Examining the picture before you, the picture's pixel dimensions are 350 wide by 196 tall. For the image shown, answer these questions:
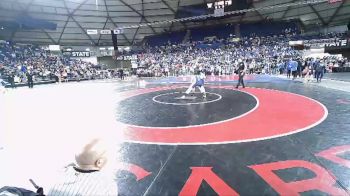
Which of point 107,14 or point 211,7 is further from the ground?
point 107,14

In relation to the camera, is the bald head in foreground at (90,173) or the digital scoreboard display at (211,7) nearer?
the bald head in foreground at (90,173)

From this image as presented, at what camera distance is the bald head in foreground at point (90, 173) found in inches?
66.7

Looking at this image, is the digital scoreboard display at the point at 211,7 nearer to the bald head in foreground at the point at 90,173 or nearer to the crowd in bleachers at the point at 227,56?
the crowd in bleachers at the point at 227,56

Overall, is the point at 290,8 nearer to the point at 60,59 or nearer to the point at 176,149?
the point at 60,59

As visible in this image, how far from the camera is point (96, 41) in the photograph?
48000 millimetres

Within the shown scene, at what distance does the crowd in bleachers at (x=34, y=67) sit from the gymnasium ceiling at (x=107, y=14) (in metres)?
3.84

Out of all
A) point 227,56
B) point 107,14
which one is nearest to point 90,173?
point 227,56

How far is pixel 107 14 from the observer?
134ft

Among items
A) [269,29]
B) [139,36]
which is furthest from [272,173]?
[139,36]

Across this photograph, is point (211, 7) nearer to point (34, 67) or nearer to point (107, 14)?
point (107, 14)

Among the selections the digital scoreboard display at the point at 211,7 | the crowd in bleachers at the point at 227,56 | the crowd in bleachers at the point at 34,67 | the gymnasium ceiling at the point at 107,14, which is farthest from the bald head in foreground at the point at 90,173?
the gymnasium ceiling at the point at 107,14

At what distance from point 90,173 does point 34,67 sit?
3395 cm

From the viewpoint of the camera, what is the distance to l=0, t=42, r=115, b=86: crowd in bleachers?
26.4 metres

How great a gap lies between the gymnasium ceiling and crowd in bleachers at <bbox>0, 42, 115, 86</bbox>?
12.6 ft
